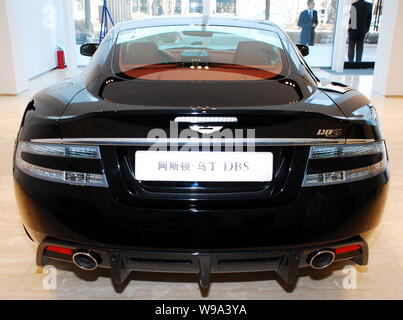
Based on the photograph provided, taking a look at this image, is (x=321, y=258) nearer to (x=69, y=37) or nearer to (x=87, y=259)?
(x=87, y=259)

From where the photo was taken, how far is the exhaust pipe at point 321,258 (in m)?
1.43

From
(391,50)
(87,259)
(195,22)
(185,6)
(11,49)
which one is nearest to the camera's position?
(87,259)

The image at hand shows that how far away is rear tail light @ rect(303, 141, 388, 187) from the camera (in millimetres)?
1350

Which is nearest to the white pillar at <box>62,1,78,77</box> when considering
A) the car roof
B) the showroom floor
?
the car roof

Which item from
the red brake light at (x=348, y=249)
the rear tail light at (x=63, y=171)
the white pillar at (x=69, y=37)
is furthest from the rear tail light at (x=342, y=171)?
the white pillar at (x=69, y=37)

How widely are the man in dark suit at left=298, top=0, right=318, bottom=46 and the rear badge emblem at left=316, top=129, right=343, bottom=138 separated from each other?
9155 mm

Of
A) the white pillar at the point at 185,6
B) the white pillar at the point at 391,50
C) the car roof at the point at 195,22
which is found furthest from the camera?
the white pillar at the point at 185,6

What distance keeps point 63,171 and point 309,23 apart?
968 cm

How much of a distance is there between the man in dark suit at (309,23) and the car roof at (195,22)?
815 cm

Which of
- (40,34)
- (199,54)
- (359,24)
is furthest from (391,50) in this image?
(40,34)

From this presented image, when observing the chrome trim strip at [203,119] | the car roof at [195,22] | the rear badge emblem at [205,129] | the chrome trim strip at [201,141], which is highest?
the car roof at [195,22]

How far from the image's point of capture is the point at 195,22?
7.23 ft

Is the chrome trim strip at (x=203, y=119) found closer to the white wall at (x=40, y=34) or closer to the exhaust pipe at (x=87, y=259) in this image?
the exhaust pipe at (x=87, y=259)
